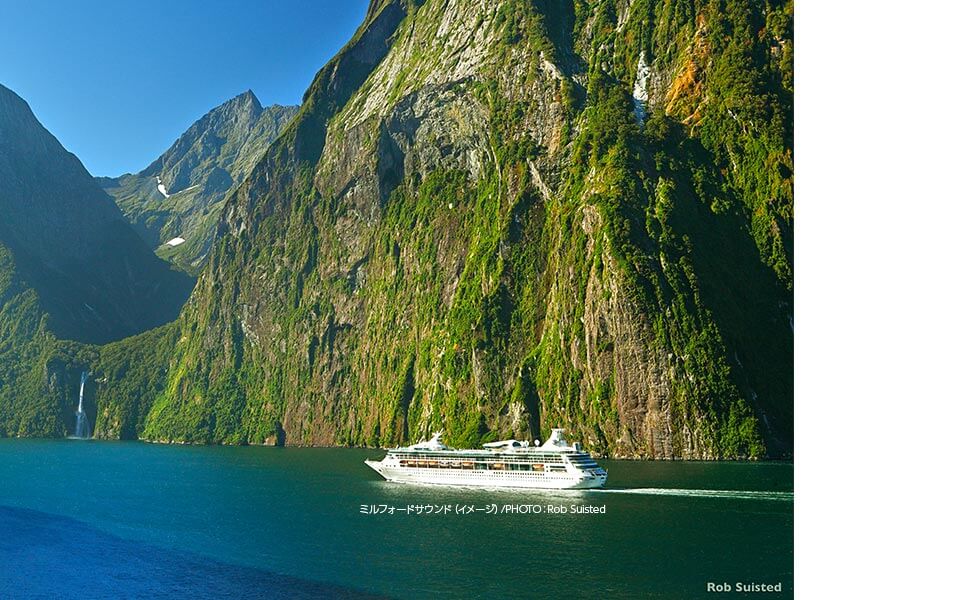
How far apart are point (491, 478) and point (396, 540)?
49.0 ft

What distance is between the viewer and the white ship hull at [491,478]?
44188mm

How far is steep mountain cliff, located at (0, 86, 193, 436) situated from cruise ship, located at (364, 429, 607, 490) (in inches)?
4654

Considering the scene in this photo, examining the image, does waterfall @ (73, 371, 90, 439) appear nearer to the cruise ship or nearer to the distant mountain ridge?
Answer: the distant mountain ridge

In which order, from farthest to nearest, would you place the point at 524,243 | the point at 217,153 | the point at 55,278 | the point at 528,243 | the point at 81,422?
1. the point at 217,153
2. the point at 55,278
3. the point at 81,422
4. the point at 524,243
5. the point at 528,243

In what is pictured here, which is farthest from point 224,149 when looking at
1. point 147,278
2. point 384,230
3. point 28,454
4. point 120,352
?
point 28,454

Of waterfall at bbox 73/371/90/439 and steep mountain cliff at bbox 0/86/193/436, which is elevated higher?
steep mountain cliff at bbox 0/86/193/436

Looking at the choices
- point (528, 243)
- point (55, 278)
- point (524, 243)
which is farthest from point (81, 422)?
point (528, 243)

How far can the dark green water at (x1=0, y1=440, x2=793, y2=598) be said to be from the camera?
26.8 meters

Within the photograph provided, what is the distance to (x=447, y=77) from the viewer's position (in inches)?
3885

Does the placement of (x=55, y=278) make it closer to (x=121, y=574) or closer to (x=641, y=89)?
(x=641, y=89)

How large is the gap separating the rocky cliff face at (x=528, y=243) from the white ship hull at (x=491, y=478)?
21809 mm

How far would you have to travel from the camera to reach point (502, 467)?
4731 centimetres

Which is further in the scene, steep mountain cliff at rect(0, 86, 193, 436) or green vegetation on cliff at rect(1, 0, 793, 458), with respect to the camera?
steep mountain cliff at rect(0, 86, 193, 436)

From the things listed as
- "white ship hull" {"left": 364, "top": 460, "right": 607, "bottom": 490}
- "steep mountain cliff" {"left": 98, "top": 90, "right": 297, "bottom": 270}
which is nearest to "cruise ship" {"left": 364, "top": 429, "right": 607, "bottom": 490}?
"white ship hull" {"left": 364, "top": 460, "right": 607, "bottom": 490}
